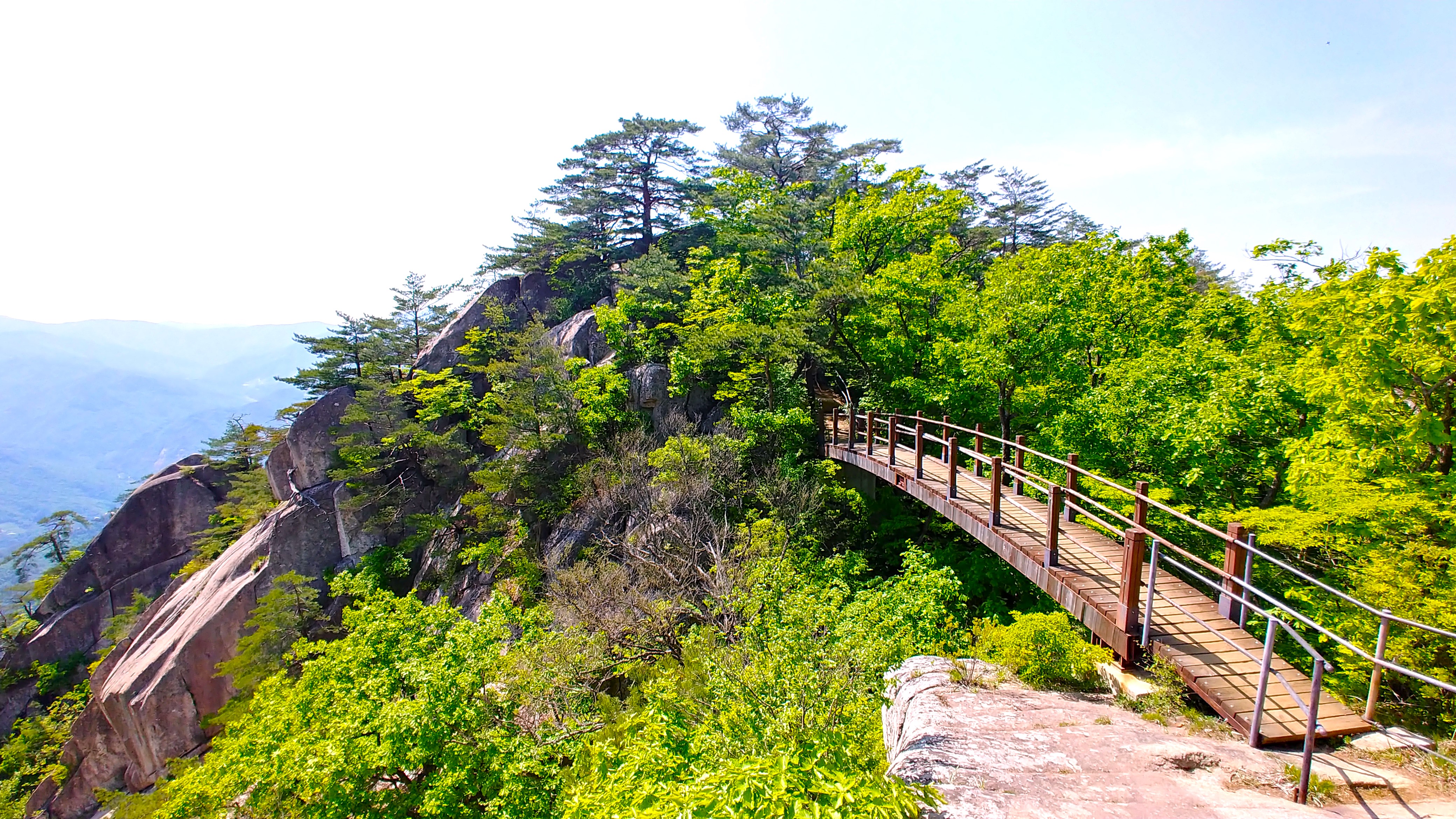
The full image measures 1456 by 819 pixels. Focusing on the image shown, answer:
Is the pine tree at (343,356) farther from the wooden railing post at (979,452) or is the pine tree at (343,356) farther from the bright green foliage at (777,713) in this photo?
the wooden railing post at (979,452)

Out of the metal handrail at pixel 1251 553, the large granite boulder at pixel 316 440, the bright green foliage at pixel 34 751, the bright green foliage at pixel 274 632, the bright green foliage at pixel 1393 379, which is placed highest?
the bright green foliage at pixel 1393 379

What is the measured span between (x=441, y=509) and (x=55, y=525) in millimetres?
33117

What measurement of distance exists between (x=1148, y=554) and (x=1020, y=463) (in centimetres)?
289

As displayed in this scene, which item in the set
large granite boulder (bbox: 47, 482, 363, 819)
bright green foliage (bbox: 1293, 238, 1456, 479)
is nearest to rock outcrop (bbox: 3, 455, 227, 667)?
large granite boulder (bbox: 47, 482, 363, 819)

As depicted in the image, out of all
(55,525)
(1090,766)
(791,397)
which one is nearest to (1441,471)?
(1090,766)

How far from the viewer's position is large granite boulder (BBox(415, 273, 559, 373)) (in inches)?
947

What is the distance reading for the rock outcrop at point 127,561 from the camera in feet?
95.2

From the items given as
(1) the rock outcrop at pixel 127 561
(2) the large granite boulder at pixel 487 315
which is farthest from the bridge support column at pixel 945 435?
(1) the rock outcrop at pixel 127 561

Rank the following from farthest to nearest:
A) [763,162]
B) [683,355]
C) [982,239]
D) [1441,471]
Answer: [763,162] → [982,239] → [683,355] → [1441,471]

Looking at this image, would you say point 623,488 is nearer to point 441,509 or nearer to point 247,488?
point 441,509

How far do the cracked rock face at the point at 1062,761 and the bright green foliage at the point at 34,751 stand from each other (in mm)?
32784

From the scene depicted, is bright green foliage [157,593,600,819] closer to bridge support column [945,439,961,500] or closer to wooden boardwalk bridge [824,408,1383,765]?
wooden boardwalk bridge [824,408,1383,765]

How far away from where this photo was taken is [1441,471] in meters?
6.61

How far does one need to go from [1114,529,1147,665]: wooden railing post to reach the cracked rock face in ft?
2.11
